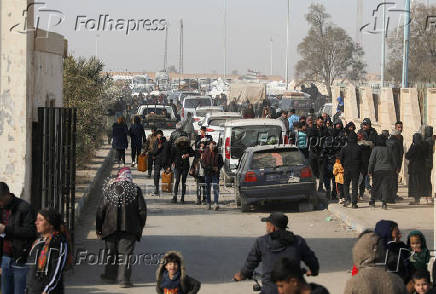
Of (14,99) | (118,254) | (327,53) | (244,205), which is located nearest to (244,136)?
(244,205)

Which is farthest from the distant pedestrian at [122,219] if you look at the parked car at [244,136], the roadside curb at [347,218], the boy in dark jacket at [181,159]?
the parked car at [244,136]

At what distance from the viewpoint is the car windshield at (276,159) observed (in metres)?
19.3

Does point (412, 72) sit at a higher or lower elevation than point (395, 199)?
higher

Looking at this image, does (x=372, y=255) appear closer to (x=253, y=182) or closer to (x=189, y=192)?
(x=253, y=182)

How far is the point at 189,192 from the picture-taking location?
23312 millimetres

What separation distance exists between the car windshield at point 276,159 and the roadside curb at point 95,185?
360 centimetres

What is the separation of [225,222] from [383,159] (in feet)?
11.4

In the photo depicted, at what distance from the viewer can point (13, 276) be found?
375 inches

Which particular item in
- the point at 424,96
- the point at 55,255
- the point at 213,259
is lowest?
the point at 213,259

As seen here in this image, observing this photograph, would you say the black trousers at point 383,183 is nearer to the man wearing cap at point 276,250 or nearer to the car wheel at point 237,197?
the car wheel at point 237,197

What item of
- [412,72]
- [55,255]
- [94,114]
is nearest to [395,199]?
[94,114]

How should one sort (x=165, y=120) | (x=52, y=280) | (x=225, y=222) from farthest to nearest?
(x=165, y=120)
(x=225, y=222)
(x=52, y=280)

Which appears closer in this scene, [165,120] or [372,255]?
[372,255]

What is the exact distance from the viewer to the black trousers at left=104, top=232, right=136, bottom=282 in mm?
12117
